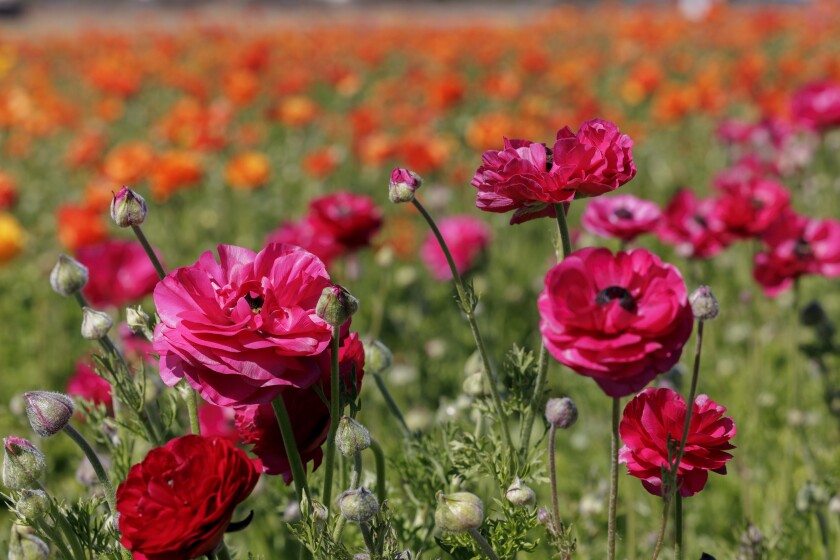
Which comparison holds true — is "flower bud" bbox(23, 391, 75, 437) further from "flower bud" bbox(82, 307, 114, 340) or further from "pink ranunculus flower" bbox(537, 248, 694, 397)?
"pink ranunculus flower" bbox(537, 248, 694, 397)

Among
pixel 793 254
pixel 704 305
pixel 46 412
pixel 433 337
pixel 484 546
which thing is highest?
pixel 704 305

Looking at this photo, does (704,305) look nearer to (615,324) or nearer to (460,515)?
(615,324)

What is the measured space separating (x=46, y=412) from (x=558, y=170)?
2.09 feet

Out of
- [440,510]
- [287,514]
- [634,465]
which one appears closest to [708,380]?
[287,514]

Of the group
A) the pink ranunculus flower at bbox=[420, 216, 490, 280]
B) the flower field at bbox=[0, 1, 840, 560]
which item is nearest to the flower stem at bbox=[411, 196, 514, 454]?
the flower field at bbox=[0, 1, 840, 560]

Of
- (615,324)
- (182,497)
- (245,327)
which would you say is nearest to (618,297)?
(615,324)

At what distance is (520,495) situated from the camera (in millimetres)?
979

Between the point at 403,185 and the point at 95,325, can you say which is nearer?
the point at 403,185

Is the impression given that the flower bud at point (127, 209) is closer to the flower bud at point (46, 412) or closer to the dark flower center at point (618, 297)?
the flower bud at point (46, 412)

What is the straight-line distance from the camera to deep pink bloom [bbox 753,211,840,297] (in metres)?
1.83

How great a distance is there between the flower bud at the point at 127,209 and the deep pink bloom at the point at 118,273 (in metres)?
1.15

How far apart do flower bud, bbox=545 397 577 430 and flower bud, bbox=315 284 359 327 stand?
346 millimetres

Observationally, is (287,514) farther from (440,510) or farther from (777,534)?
(777,534)

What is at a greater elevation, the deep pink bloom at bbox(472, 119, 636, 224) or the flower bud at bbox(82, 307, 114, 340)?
the deep pink bloom at bbox(472, 119, 636, 224)
